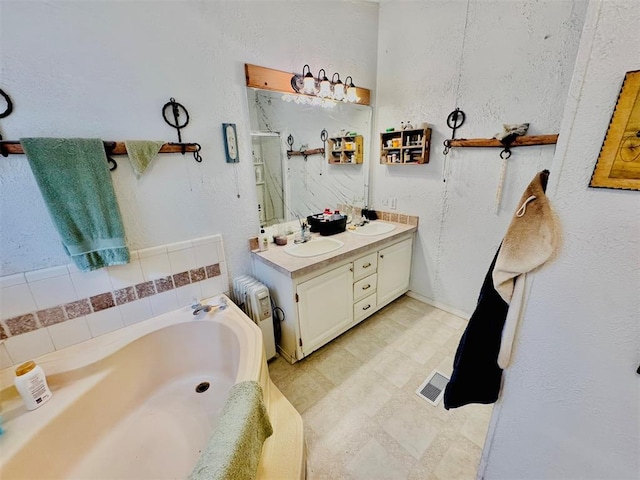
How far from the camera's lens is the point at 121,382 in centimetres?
145

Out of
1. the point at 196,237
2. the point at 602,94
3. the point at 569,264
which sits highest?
the point at 602,94

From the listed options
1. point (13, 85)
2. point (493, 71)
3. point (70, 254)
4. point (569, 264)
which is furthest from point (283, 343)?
point (493, 71)

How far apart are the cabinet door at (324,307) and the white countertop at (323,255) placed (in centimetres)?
12

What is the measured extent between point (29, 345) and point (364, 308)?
2151 millimetres

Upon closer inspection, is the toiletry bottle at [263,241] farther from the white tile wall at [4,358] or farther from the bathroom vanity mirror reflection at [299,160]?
the white tile wall at [4,358]

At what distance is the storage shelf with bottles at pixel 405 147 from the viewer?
2219 millimetres

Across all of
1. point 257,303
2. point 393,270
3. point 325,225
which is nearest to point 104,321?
point 257,303

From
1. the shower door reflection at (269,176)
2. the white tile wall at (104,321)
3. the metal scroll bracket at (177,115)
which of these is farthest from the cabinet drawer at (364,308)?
the metal scroll bracket at (177,115)

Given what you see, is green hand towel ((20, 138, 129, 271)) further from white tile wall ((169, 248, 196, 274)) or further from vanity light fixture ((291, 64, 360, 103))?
vanity light fixture ((291, 64, 360, 103))

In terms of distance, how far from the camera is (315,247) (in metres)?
2.14

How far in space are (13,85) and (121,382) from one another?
156 centimetres

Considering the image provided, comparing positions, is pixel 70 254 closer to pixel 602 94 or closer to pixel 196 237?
pixel 196 237

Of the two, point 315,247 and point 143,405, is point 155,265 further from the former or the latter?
point 315,247

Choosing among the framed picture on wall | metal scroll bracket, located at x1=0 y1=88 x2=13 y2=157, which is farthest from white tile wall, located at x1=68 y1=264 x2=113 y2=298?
the framed picture on wall
